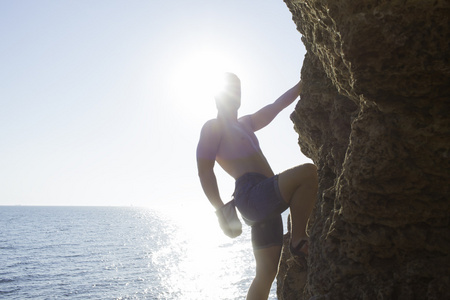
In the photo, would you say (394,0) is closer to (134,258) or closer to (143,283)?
(143,283)

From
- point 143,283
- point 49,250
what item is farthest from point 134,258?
point 143,283

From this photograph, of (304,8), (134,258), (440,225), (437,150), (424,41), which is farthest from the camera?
(134,258)

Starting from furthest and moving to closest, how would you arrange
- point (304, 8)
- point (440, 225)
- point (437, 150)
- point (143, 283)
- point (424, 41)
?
point (143, 283) < point (304, 8) < point (440, 225) < point (437, 150) < point (424, 41)

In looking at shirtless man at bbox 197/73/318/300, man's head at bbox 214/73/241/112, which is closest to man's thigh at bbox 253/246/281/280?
shirtless man at bbox 197/73/318/300

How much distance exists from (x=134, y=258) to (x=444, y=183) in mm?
55068

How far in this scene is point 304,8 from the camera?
11.9 ft

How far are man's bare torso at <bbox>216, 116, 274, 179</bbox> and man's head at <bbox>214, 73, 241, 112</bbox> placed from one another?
0.76 feet

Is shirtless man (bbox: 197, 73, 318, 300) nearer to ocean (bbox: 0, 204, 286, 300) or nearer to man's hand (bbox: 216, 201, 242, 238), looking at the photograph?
man's hand (bbox: 216, 201, 242, 238)

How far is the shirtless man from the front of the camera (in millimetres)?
3844

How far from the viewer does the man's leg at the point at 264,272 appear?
397cm

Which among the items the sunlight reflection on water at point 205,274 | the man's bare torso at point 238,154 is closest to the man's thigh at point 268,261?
the man's bare torso at point 238,154

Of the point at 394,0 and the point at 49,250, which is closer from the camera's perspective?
the point at 394,0

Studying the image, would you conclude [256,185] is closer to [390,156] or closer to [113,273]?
[390,156]

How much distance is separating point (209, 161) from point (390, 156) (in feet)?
7.02
